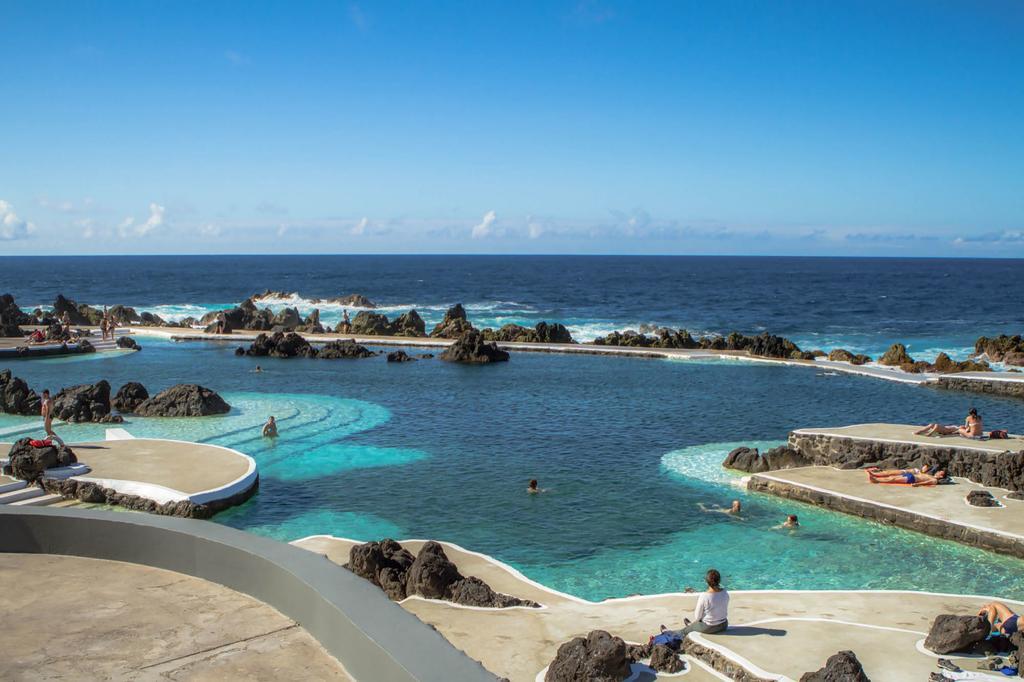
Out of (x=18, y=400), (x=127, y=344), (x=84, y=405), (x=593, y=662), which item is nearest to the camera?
(x=593, y=662)

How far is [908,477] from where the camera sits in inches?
883

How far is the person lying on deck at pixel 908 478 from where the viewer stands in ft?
73.2

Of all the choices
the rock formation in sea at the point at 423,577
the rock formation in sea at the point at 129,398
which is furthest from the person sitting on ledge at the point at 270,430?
the rock formation in sea at the point at 423,577

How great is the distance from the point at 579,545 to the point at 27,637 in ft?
46.1

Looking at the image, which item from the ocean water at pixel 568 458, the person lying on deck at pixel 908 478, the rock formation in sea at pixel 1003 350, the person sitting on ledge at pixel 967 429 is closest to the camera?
the ocean water at pixel 568 458

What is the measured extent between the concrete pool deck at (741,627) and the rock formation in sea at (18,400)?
916 inches

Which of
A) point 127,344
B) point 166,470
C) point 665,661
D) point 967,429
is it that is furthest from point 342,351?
point 665,661

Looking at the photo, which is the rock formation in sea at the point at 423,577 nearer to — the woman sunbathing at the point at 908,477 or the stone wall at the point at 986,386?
the woman sunbathing at the point at 908,477

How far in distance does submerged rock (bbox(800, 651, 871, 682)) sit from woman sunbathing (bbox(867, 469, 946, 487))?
42.5 ft

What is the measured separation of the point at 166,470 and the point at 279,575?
17282 millimetres

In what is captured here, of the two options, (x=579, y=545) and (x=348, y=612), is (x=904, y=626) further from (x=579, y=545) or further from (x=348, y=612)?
(x=348, y=612)

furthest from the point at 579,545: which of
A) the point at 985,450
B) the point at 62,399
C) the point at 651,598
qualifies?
the point at 62,399

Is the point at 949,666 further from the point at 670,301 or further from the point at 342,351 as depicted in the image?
the point at 670,301

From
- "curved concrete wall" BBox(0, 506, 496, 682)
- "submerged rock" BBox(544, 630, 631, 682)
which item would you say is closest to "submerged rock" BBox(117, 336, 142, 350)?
"submerged rock" BBox(544, 630, 631, 682)
